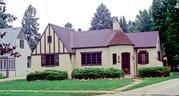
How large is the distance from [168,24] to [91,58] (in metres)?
12.7

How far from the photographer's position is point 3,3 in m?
11.8

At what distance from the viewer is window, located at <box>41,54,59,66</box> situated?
1606 inches

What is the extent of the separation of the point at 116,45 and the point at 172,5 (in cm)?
1380

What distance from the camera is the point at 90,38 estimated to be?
4250 centimetres

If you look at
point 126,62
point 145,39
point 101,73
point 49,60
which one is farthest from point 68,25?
point 101,73

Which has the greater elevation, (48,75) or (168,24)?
(168,24)

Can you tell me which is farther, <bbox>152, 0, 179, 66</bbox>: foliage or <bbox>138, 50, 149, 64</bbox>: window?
<bbox>152, 0, 179, 66</bbox>: foliage

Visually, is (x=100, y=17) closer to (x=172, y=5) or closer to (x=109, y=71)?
(x=172, y=5)

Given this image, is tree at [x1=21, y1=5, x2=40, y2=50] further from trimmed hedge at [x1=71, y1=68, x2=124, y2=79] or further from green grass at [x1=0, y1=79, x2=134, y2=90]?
green grass at [x1=0, y1=79, x2=134, y2=90]

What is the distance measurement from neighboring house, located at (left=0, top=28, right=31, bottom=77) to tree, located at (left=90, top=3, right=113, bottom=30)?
1367 inches

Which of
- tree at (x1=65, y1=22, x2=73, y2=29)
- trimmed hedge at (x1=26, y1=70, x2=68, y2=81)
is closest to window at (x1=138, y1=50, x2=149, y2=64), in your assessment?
trimmed hedge at (x1=26, y1=70, x2=68, y2=81)

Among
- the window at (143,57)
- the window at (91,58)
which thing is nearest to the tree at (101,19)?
the window at (143,57)

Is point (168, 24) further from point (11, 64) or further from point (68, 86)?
point (68, 86)

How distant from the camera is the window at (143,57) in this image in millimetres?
42844
